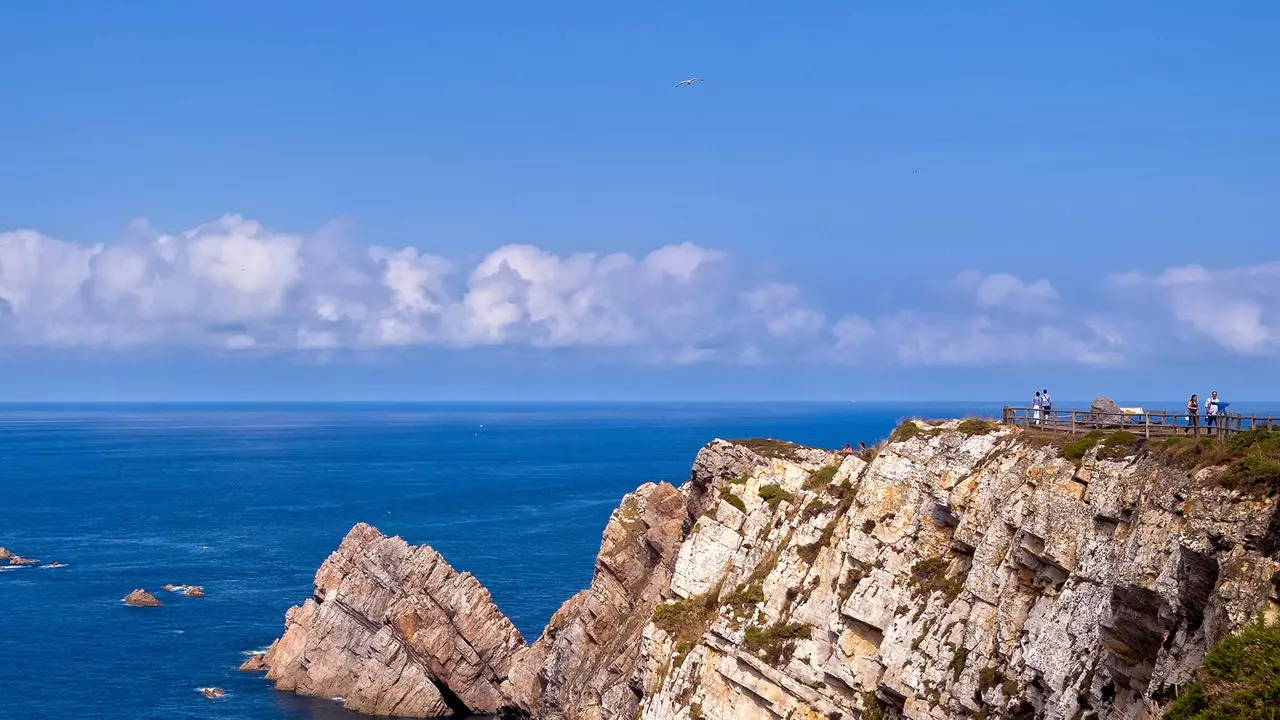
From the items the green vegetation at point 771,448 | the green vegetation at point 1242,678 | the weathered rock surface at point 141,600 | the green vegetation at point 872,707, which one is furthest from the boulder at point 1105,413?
the weathered rock surface at point 141,600

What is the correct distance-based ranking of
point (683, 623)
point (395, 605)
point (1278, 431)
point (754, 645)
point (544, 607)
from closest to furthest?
point (1278, 431) → point (754, 645) → point (683, 623) → point (395, 605) → point (544, 607)

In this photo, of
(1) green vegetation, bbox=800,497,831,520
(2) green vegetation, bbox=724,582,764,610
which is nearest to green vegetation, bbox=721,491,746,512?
(1) green vegetation, bbox=800,497,831,520

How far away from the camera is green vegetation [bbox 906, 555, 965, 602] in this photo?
1850 inches

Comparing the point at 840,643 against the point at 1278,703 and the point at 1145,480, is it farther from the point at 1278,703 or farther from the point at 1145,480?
the point at 1278,703

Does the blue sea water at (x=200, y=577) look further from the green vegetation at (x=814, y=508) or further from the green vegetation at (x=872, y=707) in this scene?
the green vegetation at (x=872, y=707)

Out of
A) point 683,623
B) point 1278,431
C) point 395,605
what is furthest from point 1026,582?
point 395,605

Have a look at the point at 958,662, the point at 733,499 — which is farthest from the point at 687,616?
the point at 958,662

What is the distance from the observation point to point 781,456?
3150 inches

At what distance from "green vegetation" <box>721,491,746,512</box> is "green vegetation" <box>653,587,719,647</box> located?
6117 millimetres

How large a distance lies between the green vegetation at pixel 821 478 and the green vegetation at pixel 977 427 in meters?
10.9

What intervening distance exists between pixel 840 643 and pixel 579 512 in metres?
127

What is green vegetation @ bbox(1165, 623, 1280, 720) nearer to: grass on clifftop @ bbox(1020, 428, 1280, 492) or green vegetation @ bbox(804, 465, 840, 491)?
grass on clifftop @ bbox(1020, 428, 1280, 492)

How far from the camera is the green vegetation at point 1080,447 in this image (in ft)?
141

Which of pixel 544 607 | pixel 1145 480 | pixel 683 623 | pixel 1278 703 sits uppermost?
pixel 1145 480
